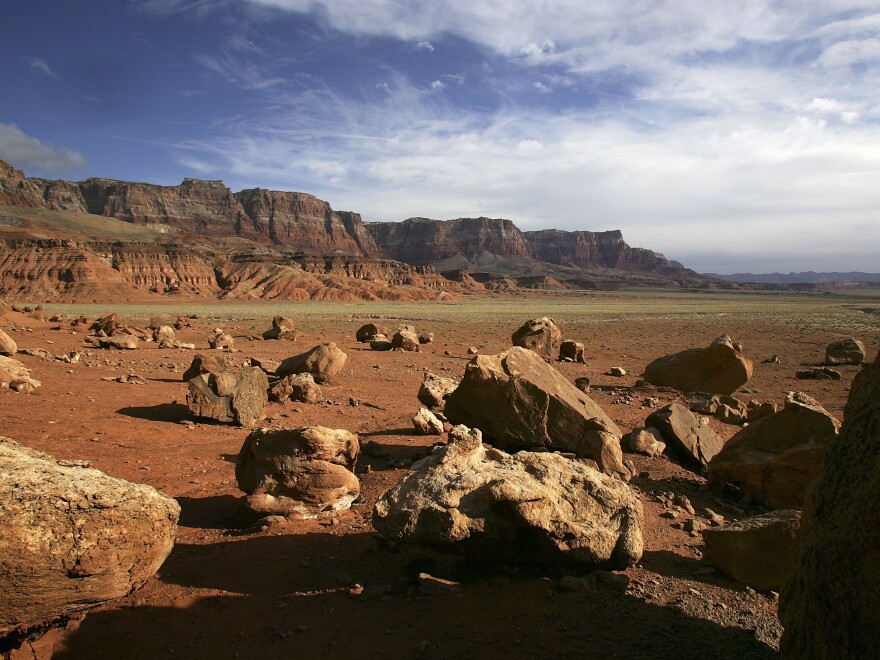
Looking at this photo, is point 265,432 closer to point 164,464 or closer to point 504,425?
point 164,464

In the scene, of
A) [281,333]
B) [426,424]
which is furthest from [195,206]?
[426,424]

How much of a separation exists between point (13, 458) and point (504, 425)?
517cm

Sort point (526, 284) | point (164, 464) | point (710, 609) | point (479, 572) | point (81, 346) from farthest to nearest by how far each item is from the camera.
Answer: point (526, 284), point (81, 346), point (164, 464), point (479, 572), point (710, 609)

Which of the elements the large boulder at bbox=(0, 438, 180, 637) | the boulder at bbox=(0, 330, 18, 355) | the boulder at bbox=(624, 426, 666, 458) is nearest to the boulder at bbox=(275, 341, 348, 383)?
the boulder at bbox=(0, 330, 18, 355)

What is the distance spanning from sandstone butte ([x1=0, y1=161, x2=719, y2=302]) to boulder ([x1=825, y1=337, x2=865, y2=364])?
72.2 m

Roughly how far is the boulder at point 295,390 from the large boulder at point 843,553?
9.15m

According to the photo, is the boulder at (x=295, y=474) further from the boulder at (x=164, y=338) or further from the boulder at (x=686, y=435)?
the boulder at (x=164, y=338)

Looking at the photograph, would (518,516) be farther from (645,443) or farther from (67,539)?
(645,443)

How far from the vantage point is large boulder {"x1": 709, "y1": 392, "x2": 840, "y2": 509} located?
5.92 m

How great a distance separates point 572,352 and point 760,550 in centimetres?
1579

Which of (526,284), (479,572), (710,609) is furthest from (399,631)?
(526,284)

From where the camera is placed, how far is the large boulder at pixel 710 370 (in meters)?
12.7

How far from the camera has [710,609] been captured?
400cm

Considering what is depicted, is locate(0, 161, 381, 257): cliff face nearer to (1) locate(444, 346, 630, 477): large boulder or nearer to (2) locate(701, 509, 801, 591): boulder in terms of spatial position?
(1) locate(444, 346, 630, 477): large boulder
